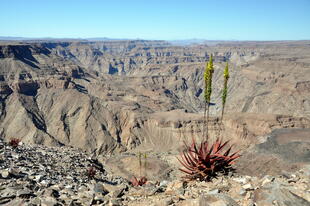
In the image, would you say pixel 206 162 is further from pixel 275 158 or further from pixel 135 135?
pixel 135 135

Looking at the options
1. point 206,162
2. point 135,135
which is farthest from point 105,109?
point 206,162

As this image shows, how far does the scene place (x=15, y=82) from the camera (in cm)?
9175

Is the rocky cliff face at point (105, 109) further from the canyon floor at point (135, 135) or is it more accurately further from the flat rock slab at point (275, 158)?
the flat rock slab at point (275, 158)

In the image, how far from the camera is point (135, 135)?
76.3m

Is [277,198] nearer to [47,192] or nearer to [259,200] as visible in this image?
[259,200]

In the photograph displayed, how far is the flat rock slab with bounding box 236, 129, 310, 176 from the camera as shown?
35.3m

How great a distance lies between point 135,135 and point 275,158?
143 ft

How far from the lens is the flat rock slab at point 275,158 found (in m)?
35.3

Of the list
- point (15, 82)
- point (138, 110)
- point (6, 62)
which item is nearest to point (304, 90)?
point (138, 110)

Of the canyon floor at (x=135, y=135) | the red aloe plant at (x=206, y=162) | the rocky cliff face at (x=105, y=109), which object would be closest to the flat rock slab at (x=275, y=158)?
the canyon floor at (x=135, y=135)

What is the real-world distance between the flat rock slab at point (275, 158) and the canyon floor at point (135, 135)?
0.46 feet

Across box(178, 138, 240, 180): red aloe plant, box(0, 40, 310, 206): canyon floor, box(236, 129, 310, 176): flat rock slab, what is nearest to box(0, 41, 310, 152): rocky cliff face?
box(0, 40, 310, 206): canyon floor

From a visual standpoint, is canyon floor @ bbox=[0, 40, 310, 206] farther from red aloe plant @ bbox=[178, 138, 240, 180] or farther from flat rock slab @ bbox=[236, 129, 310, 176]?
red aloe plant @ bbox=[178, 138, 240, 180]

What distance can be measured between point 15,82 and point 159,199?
96.0 m
